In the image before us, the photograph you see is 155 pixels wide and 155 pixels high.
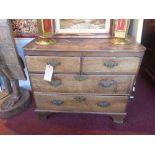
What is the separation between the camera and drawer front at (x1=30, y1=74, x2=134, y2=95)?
1.37 meters

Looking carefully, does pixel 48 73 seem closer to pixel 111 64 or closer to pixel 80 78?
pixel 80 78

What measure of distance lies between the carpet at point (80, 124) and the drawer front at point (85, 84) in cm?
41

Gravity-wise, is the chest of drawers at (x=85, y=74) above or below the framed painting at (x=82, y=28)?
below

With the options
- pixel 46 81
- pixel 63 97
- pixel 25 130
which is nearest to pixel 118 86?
pixel 63 97

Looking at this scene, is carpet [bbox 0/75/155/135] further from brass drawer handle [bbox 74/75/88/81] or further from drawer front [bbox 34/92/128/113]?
brass drawer handle [bbox 74/75/88/81]

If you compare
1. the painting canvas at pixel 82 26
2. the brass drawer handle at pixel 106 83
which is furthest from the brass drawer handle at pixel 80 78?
the painting canvas at pixel 82 26

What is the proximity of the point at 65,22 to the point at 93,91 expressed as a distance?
2.16 ft

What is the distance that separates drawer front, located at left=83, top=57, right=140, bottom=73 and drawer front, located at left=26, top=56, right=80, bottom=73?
0.26 ft

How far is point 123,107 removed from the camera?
1.56m

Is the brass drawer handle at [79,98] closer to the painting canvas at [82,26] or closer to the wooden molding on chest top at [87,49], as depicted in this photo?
the wooden molding on chest top at [87,49]

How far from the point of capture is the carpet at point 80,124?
1.60 metres

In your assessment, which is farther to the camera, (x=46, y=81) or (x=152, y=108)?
(x=152, y=108)

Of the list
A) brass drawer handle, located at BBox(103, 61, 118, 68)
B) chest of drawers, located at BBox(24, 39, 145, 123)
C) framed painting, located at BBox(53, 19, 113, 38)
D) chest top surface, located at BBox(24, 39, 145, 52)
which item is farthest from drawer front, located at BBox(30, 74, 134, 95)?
framed painting, located at BBox(53, 19, 113, 38)
